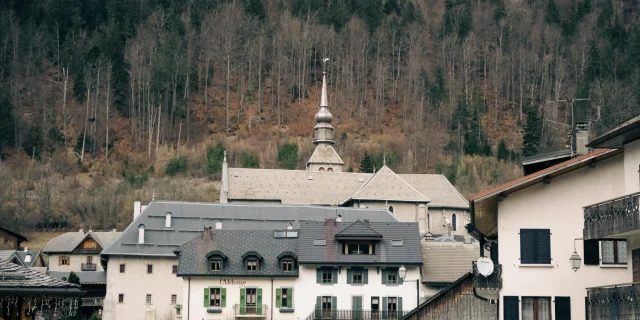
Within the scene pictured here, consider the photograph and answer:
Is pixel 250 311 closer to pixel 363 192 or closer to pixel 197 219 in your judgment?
pixel 197 219

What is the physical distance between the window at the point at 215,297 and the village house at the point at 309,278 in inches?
0.4

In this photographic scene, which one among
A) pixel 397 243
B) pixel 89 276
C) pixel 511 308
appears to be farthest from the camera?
pixel 89 276

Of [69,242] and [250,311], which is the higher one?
[69,242]

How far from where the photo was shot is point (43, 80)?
166 meters

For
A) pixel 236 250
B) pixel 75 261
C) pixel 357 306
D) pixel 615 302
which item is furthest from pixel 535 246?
pixel 75 261

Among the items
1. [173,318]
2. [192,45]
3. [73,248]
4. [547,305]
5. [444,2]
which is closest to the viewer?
[547,305]

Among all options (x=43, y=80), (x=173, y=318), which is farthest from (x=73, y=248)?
(x=43, y=80)

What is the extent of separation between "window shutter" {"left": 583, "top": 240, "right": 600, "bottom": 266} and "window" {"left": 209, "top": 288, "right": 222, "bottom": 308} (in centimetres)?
3422

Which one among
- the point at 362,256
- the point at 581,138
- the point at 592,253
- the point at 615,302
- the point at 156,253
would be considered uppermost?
the point at 581,138

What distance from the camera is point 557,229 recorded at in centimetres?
3694

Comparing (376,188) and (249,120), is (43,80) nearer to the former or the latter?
(249,120)

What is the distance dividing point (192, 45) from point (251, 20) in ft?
37.1

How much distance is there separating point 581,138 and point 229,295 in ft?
103

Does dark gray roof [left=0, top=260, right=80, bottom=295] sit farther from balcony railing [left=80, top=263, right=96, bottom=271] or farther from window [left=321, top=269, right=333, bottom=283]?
balcony railing [left=80, top=263, right=96, bottom=271]
